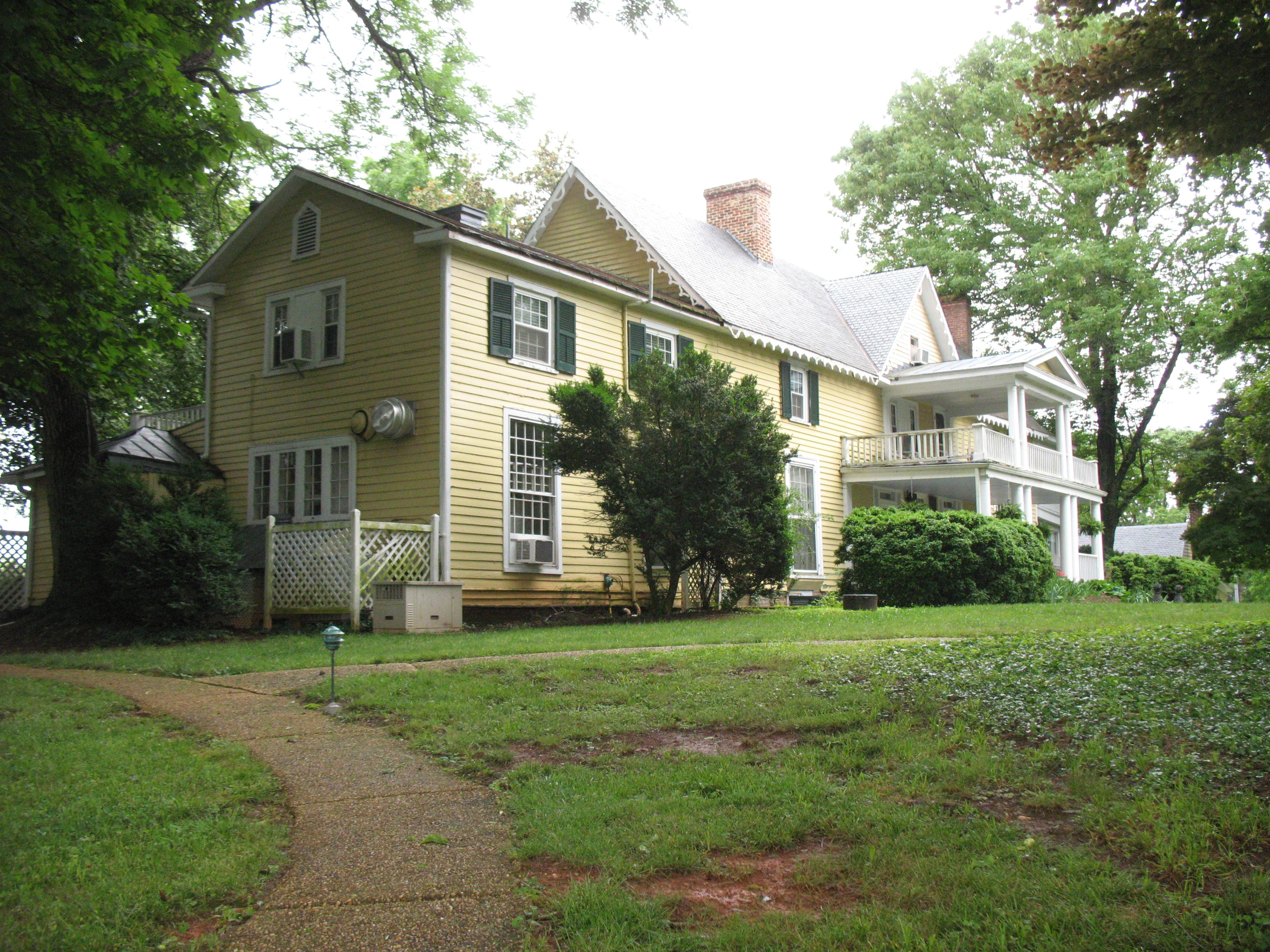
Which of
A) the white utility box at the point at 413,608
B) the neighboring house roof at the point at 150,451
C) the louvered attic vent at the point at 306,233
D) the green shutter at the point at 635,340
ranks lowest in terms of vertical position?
the white utility box at the point at 413,608

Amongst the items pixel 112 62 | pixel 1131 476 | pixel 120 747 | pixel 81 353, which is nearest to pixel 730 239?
pixel 81 353

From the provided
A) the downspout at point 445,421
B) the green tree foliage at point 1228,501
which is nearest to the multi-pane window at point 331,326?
the downspout at point 445,421

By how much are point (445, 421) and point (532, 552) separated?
245 cm

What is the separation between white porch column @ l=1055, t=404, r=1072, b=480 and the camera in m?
28.8

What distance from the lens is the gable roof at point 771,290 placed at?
21.5m

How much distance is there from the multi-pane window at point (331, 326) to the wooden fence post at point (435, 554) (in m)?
3.82

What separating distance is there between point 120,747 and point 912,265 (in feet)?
113

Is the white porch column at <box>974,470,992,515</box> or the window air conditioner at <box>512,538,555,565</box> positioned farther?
the white porch column at <box>974,470,992,515</box>

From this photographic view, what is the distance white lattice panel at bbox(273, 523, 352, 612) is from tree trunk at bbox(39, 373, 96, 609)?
110 inches

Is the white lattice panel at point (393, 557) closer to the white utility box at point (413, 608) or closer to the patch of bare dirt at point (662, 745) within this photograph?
the white utility box at point (413, 608)

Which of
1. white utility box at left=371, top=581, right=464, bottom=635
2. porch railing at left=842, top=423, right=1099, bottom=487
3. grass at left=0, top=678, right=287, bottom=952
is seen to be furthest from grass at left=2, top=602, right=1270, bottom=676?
porch railing at left=842, top=423, right=1099, bottom=487

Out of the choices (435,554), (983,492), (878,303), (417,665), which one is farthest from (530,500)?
(878,303)

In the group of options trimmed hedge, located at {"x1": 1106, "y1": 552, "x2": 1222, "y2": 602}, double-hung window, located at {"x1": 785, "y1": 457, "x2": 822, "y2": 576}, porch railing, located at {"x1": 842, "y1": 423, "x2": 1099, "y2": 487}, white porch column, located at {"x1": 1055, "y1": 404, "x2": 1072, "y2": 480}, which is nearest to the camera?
double-hung window, located at {"x1": 785, "y1": 457, "x2": 822, "y2": 576}

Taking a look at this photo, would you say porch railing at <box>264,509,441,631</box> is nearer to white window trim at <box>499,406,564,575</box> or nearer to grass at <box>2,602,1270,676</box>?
grass at <box>2,602,1270,676</box>
